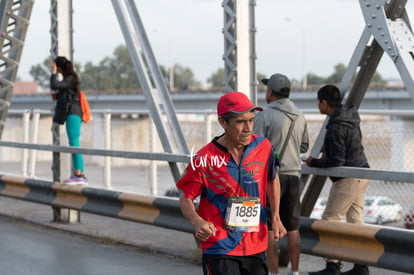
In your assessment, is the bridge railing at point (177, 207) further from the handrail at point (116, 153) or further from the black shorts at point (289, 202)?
the black shorts at point (289, 202)

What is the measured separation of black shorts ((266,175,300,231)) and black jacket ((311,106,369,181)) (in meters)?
0.23

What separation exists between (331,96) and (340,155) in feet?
1.80

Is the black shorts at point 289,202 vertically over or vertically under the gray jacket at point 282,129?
under

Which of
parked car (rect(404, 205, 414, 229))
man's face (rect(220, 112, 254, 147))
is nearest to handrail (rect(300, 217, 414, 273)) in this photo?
man's face (rect(220, 112, 254, 147))

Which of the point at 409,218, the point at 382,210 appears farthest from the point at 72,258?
the point at 382,210

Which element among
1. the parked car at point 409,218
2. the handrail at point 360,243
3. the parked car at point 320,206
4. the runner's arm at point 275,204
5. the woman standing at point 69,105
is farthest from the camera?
the parked car at point 320,206

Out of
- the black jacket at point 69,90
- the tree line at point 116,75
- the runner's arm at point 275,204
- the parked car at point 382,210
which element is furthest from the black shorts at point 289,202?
the tree line at point 116,75

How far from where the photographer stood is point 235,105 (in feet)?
15.4

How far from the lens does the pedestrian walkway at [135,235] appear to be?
8.20 meters

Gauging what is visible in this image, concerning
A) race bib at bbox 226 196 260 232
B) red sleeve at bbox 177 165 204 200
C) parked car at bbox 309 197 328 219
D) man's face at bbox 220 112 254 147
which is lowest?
parked car at bbox 309 197 328 219

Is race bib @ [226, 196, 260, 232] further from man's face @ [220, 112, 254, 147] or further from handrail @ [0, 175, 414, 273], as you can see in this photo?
handrail @ [0, 175, 414, 273]

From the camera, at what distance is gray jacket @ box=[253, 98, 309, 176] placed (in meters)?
7.03

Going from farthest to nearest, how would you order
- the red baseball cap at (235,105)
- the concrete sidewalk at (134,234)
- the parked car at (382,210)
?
the parked car at (382,210) < the concrete sidewalk at (134,234) < the red baseball cap at (235,105)

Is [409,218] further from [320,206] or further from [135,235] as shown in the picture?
[135,235]
